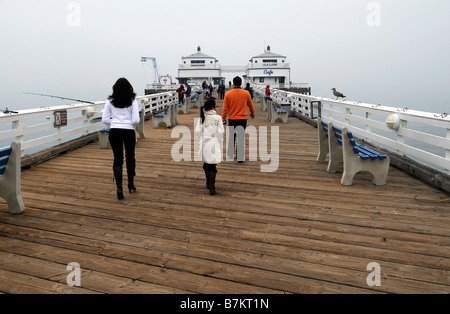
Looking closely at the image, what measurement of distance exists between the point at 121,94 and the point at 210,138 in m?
1.43

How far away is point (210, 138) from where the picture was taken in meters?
5.15

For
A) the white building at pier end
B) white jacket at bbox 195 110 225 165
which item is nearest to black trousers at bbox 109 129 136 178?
white jacket at bbox 195 110 225 165

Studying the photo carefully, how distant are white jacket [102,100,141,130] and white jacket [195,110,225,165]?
96 centimetres

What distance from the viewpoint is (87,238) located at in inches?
143

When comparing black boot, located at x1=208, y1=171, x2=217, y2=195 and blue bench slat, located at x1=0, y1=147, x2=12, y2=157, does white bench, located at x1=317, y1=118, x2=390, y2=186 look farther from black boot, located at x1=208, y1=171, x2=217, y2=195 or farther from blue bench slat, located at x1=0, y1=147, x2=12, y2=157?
blue bench slat, located at x1=0, y1=147, x2=12, y2=157

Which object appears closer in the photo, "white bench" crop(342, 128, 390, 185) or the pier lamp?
"white bench" crop(342, 128, 390, 185)

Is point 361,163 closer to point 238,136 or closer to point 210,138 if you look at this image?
point 210,138

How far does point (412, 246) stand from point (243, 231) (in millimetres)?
1735

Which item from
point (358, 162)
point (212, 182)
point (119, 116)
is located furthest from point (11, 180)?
point (358, 162)

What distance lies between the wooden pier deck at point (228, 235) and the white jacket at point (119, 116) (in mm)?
1084

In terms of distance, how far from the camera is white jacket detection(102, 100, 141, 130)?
487cm
